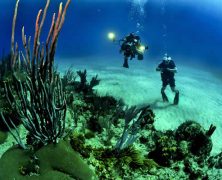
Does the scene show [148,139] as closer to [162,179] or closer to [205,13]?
[162,179]

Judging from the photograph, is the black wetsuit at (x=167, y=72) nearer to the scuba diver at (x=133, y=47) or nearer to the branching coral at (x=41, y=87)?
the scuba diver at (x=133, y=47)

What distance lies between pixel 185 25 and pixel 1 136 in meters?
69.6

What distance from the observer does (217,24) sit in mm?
68188

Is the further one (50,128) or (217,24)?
(217,24)

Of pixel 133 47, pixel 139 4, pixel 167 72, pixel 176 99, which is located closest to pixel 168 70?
pixel 167 72

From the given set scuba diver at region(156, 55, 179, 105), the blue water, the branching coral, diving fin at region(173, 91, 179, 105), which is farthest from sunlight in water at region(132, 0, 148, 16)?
the branching coral

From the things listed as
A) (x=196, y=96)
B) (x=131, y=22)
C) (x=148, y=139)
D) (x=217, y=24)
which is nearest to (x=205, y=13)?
(x=217, y=24)

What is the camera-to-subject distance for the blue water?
60281mm

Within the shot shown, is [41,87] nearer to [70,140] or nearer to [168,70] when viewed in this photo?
[70,140]

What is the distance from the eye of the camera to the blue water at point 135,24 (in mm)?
60281

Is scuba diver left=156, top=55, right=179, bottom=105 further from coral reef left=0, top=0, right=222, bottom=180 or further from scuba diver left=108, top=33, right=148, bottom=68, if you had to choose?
coral reef left=0, top=0, right=222, bottom=180

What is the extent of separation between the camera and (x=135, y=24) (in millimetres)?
86562

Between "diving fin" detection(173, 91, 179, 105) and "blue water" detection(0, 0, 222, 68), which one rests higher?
"blue water" detection(0, 0, 222, 68)

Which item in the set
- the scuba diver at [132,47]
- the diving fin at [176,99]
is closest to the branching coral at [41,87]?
the scuba diver at [132,47]
